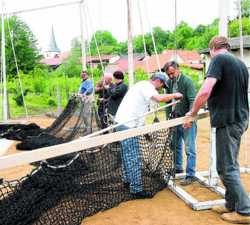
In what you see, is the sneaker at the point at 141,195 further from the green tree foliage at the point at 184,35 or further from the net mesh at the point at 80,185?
the green tree foliage at the point at 184,35

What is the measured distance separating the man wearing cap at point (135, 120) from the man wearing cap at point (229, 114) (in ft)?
2.81

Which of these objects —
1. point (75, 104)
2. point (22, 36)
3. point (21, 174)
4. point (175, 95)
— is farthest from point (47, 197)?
point (22, 36)

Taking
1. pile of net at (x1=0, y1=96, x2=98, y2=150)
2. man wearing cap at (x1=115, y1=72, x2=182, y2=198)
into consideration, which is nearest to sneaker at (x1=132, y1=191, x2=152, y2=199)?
man wearing cap at (x1=115, y1=72, x2=182, y2=198)

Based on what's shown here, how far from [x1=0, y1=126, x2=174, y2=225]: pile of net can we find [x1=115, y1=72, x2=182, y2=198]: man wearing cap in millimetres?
80

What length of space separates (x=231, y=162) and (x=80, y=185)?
4.92ft

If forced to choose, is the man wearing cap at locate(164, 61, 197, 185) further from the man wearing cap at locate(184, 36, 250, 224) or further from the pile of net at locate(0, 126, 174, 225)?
the man wearing cap at locate(184, 36, 250, 224)

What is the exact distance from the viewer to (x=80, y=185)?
4324 mm

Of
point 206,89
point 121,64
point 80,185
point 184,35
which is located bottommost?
point 121,64

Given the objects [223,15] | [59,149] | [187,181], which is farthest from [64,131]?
[59,149]

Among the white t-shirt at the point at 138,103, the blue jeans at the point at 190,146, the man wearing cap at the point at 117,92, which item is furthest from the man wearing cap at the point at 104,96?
the white t-shirt at the point at 138,103

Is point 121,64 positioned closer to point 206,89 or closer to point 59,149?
point 206,89

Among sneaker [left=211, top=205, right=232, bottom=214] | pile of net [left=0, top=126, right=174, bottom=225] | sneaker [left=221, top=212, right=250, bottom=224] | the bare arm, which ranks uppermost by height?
the bare arm

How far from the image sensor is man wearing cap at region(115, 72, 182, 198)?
4.62m

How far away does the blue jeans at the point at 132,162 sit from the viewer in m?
4.62
